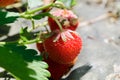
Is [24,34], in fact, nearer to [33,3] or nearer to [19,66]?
[33,3]

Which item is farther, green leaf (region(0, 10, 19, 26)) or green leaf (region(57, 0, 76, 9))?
green leaf (region(57, 0, 76, 9))

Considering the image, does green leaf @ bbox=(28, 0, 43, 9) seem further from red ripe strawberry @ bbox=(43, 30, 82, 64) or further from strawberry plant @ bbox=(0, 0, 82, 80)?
red ripe strawberry @ bbox=(43, 30, 82, 64)

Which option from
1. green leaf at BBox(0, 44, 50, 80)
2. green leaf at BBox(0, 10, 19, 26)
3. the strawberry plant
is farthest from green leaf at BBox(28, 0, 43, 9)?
green leaf at BBox(0, 44, 50, 80)

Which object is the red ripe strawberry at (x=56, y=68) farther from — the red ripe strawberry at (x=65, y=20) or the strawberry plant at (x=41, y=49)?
the red ripe strawberry at (x=65, y=20)

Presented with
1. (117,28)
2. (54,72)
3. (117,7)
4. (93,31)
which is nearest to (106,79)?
(54,72)

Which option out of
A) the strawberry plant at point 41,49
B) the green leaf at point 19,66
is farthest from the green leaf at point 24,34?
the green leaf at point 19,66

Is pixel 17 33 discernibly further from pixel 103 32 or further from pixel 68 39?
pixel 103 32

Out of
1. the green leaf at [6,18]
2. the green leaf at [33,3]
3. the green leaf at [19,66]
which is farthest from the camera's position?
the green leaf at [33,3]

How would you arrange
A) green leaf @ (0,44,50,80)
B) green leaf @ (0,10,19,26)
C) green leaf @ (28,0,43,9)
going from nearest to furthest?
1. green leaf @ (0,44,50,80)
2. green leaf @ (0,10,19,26)
3. green leaf @ (28,0,43,9)
